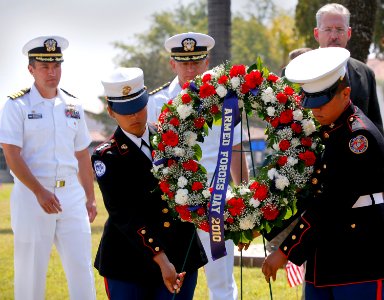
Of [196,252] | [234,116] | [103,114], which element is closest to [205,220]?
[196,252]

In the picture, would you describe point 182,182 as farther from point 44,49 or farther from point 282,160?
point 44,49

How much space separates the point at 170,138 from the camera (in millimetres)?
5121

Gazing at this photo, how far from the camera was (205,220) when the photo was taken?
200 inches

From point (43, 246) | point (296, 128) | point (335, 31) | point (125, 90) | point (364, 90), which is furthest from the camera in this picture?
point (43, 246)

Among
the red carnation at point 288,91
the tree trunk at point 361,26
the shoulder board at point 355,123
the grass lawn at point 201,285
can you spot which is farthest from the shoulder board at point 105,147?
the tree trunk at point 361,26

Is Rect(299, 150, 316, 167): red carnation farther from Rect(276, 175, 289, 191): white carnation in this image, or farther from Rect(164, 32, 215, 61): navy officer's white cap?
Rect(164, 32, 215, 61): navy officer's white cap

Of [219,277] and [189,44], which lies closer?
[219,277]

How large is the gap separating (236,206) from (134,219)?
602 millimetres

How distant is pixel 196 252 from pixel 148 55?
180ft

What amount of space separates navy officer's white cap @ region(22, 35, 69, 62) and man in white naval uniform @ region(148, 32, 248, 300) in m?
1.03

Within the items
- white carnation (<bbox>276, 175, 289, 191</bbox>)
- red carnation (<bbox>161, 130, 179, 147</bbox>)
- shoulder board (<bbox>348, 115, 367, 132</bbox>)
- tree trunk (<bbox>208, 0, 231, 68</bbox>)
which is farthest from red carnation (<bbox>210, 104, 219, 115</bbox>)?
tree trunk (<bbox>208, 0, 231, 68</bbox>)

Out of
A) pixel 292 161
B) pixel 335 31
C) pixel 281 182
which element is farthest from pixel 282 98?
pixel 335 31

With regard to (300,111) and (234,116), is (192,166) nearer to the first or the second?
(234,116)

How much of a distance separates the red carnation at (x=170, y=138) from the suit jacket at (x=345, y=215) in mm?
894
